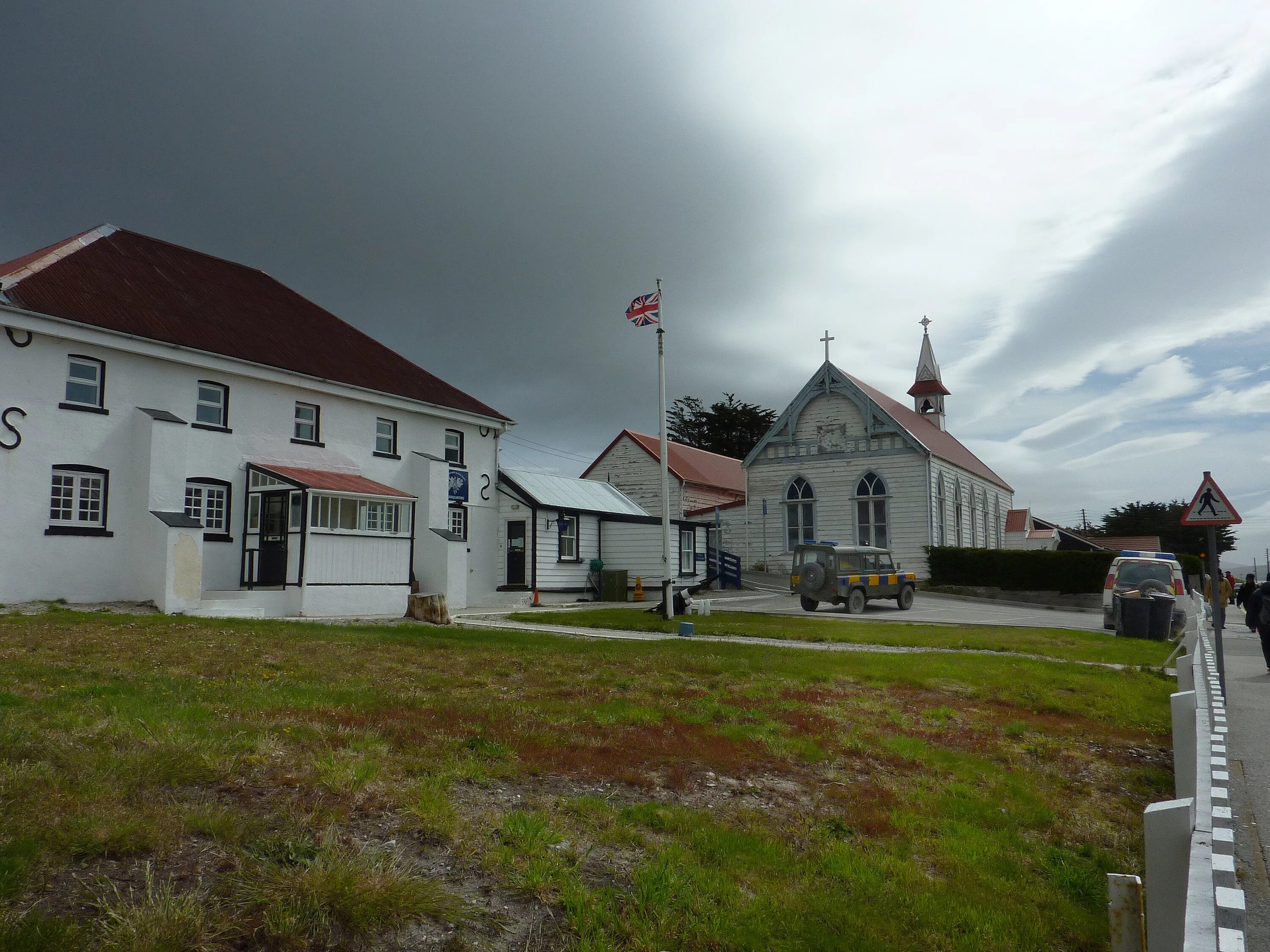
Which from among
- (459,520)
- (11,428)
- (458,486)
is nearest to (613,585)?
(459,520)

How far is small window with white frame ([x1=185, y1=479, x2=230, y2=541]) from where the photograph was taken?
2086 centimetres

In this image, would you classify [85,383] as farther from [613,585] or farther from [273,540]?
[613,585]

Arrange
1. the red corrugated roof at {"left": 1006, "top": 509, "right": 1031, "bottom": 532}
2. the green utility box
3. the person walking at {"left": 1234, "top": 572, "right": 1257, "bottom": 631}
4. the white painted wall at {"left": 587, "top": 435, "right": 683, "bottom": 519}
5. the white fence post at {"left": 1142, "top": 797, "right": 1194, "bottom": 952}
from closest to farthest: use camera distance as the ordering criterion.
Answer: the white fence post at {"left": 1142, "top": 797, "right": 1194, "bottom": 952} < the person walking at {"left": 1234, "top": 572, "right": 1257, "bottom": 631} < the green utility box < the white painted wall at {"left": 587, "top": 435, "right": 683, "bottom": 519} < the red corrugated roof at {"left": 1006, "top": 509, "right": 1031, "bottom": 532}

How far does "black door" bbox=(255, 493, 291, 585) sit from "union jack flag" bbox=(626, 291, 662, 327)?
9925 millimetres

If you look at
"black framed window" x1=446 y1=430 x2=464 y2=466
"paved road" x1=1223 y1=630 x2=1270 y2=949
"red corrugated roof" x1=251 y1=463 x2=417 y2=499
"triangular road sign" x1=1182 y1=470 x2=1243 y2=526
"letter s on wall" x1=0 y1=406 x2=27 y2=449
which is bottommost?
"paved road" x1=1223 y1=630 x2=1270 y2=949

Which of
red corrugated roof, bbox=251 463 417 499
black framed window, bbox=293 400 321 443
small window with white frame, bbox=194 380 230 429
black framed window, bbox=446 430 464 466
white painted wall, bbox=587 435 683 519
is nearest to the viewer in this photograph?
red corrugated roof, bbox=251 463 417 499

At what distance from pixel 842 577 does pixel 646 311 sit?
10.5 metres

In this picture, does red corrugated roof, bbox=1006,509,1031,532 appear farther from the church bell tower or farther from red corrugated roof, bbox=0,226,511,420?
red corrugated roof, bbox=0,226,511,420

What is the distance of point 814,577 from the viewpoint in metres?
26.4

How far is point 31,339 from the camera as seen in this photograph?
1823cm

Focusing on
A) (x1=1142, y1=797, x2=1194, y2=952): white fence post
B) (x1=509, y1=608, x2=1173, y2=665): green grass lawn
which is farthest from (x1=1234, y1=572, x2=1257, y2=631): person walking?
(x1=1142, y1=797, x2=1194, y2=952): white fence post

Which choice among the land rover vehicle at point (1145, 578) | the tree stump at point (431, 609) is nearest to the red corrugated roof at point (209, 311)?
the tree stump at point (431, 609)

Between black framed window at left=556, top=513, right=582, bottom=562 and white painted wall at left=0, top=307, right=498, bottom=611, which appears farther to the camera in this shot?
black framed window at left=556, top=513, right=582, bottom=562

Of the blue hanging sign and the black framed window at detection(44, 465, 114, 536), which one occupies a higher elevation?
the blue hanging sign
